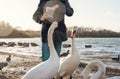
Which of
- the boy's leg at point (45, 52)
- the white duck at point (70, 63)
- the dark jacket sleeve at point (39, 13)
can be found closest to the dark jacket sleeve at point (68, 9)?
the dark jacket sleeve at point (39, 13)

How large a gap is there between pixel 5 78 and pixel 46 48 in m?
5.85

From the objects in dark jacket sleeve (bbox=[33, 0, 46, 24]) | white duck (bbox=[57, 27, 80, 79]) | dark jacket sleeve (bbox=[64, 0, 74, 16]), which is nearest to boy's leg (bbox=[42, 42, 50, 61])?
dark jacket sleeve (bbox=[33, 0, 46, 24])

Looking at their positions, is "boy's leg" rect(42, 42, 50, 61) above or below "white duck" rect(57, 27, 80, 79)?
above

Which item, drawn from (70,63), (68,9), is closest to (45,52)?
(68,9)

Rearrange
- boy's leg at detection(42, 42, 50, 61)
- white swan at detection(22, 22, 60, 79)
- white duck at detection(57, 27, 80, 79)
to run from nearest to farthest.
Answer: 1. white swan at detection(22, 22, 60, 79)
2. boy's leg at detection(42, 42, 50, 61)
3. white duck at detection(57, 27, 80, 79)

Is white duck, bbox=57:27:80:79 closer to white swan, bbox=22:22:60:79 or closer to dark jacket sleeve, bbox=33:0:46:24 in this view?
dark jacket sleeve, bbox=33:0:46:24

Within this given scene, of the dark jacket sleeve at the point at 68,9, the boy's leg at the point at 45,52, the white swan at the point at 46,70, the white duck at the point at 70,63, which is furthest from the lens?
the white duck at the point at 70,63

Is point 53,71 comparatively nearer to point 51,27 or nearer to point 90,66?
point 51,27

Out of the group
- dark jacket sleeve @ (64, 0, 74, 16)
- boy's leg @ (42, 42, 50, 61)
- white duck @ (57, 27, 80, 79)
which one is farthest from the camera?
white duck @ (57, 27, 80, 79)

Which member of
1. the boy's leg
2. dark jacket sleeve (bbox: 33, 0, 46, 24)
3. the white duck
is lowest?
the white duck

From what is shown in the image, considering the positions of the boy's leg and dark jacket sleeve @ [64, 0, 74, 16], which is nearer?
dark jacket sleeve @ [64, 0, 74, 16]

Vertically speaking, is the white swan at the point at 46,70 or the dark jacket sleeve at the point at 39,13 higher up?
the dark jacket sleeve at the point at 39,13

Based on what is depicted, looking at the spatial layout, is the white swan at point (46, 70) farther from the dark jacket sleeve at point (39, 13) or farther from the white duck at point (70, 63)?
the white duck at point (70, 63)

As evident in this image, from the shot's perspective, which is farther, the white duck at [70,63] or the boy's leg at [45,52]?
the white duck at [70,63]
